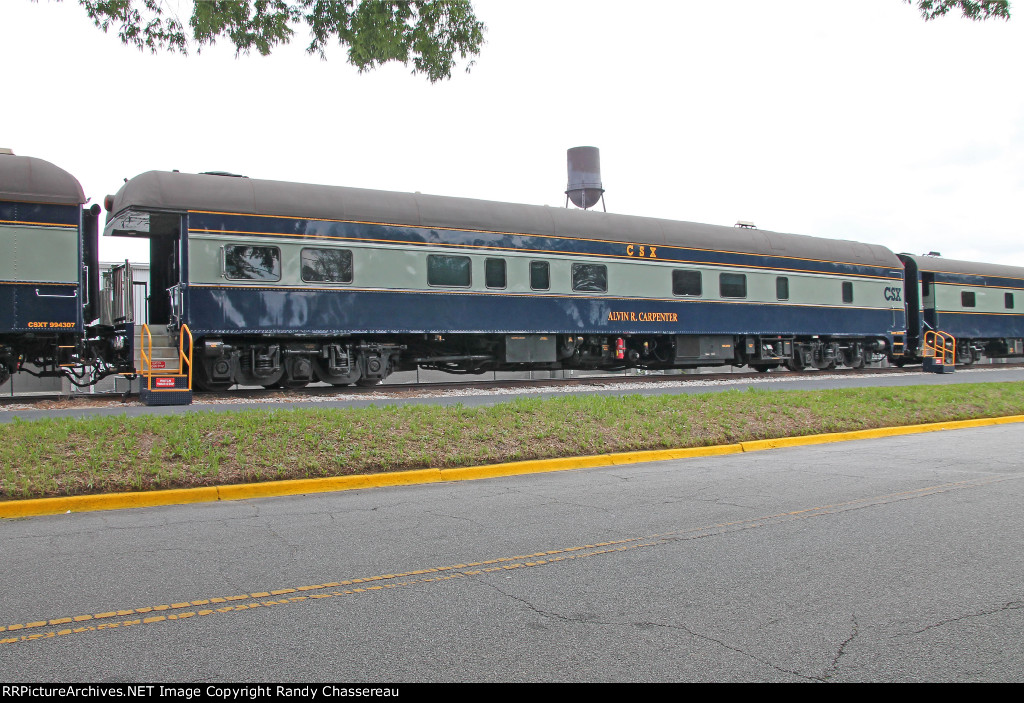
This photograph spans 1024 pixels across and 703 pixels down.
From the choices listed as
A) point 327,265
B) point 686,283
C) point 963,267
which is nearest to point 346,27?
point 327,265

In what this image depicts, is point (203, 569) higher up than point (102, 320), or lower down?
lower down

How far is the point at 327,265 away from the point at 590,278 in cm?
625

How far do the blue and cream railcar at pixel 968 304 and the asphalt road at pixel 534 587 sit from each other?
22.3 meters

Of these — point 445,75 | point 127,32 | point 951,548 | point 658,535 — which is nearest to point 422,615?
point 658,535

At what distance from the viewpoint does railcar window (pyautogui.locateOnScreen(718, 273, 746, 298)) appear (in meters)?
21.6

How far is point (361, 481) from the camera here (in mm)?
8492

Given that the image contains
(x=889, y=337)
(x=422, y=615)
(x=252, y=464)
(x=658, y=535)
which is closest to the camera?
(x=422, y=615)

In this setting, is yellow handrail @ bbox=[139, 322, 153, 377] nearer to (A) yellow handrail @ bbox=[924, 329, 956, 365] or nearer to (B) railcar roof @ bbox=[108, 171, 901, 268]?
(B) railcar roof @ bbox=[108, 171, 901, 268]

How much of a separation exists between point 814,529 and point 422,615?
130 inches

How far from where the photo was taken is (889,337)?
26188 millimetres

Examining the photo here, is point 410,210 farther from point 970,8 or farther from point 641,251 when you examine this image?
point 970,8

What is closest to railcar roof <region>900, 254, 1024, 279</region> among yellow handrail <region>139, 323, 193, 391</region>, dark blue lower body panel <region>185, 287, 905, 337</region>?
dark blue lower body panel <region>185, 287, 905, 337</region>

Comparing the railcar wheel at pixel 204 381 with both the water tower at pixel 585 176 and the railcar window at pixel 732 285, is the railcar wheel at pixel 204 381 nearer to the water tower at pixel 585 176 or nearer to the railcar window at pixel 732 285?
the railcar window at pixel 732 285
